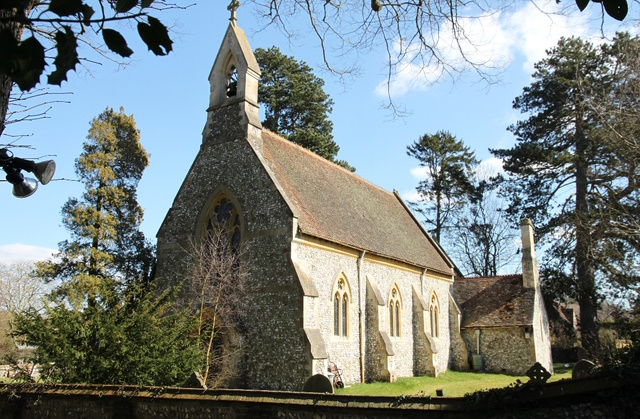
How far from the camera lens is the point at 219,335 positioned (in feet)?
57.1

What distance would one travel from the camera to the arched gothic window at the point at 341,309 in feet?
60.2

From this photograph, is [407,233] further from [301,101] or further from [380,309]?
[301,101]

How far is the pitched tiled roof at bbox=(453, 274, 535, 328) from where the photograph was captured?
2614 centimetres

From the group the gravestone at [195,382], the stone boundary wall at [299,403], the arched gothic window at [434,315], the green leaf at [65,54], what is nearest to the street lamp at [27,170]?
the green leaf at [65,54]

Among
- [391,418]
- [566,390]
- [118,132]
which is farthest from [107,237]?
[566,390]

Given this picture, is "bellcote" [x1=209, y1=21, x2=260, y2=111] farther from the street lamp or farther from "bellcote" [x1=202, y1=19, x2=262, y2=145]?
the street lamp

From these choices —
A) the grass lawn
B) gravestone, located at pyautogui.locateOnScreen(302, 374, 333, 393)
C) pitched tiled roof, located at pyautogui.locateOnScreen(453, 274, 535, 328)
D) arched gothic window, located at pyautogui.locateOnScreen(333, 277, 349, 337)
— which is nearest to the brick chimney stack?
pitched tiled roof, located at pyautogui.locateOnScreen(453, 274, 535, 328)

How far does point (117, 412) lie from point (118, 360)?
1837 millimetres

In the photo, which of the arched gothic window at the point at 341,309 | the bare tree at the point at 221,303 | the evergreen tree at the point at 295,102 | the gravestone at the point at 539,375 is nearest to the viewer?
the gravestone at the point at 539,375

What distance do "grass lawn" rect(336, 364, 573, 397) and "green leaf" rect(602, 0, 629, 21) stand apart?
13.0 meters

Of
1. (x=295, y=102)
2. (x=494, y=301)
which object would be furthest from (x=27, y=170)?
(x=295, y=102)

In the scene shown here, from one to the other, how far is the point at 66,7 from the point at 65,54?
226 millimetres

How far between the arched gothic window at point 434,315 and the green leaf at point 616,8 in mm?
23783

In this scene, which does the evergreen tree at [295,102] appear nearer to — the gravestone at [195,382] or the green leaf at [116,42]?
the gravestone at [195,382]
